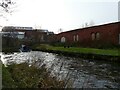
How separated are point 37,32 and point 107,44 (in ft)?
186

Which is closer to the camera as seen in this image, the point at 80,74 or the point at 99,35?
the point at 80,74

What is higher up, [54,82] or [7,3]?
[7,3]

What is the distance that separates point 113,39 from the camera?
44.2 m

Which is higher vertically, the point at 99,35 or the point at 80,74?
the point at 99,35

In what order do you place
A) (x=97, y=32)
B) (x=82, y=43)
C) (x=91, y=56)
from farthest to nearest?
(x=82, y=43) < (x=97, y=32) < (x=91, y=56)

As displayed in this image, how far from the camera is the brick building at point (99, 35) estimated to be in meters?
43.8

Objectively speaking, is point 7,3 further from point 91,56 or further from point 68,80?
point 91,56

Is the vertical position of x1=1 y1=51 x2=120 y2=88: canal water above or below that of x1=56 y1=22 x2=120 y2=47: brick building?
below

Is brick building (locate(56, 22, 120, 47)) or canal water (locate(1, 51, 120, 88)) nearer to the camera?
canal water (locate(1, 51, 120, 88))

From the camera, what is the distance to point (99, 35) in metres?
49.2

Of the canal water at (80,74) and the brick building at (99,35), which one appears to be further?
the brick building at (99,35)

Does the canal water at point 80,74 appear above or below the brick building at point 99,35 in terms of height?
below

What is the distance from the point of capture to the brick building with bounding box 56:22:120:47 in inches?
1725

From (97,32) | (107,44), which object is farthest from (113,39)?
(97,32)
